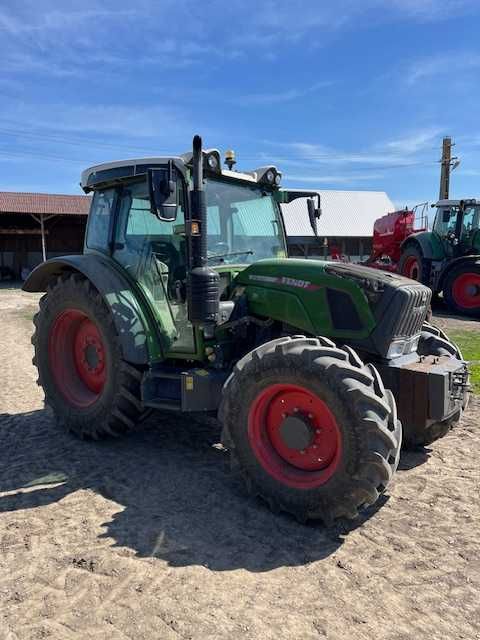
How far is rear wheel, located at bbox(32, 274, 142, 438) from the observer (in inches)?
175

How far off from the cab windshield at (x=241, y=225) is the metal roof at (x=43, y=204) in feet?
64.1

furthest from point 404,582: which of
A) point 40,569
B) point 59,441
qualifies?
point 59,441

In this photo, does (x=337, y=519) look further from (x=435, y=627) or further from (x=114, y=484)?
(x=114, y=484)

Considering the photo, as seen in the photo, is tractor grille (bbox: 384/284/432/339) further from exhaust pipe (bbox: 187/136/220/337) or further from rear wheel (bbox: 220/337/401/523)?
exhaust pipe (bbox: 187/136/220/337)

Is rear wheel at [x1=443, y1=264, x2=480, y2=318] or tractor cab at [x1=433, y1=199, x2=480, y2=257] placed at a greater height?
tractor cab at [x1=433, y1=199, x2=480, y2=257]

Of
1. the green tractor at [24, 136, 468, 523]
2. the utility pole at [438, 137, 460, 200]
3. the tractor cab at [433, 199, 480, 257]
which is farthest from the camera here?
the utility pole at [438, 137, 460, 200]

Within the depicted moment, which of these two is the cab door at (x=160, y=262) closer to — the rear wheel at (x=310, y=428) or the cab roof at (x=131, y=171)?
the cab roof at (x=131, y=171)

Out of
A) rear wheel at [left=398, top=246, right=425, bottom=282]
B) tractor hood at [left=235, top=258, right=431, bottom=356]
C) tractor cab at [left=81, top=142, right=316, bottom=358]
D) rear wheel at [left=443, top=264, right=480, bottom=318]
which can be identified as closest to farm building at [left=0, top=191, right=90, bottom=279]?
rear wheel at [left=398, top=246, right=425, bottom=282]

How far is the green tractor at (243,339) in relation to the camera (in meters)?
3.24

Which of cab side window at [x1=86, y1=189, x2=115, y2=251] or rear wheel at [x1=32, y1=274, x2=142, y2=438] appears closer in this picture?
rear wheel at [x1=32, y1=274, x2=142, y2=438]

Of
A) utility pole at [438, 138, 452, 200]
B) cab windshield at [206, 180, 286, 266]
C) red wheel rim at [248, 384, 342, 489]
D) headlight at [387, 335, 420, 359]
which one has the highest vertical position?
utility pole at [438, 138, 452, 200]

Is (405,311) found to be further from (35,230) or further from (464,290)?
(35,230)

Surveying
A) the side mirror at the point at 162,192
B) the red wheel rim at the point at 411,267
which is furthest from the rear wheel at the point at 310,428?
the red wheel rim at the point at 411,267

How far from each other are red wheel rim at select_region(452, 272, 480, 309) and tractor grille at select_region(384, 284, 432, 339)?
10.1m
